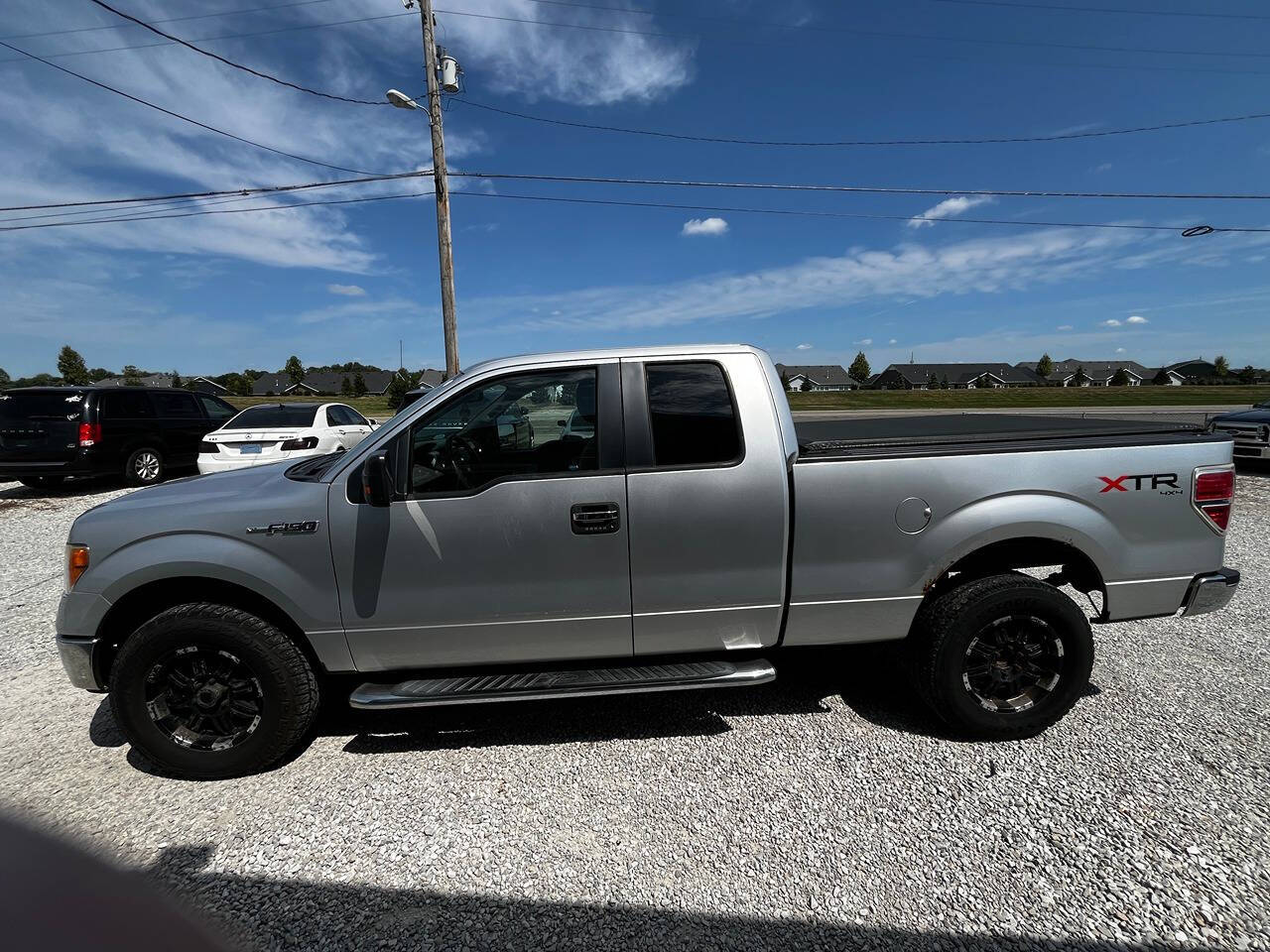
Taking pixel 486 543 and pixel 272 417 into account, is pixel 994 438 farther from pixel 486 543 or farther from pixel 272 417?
pixel 272 417

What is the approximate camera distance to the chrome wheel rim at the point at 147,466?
395 inches

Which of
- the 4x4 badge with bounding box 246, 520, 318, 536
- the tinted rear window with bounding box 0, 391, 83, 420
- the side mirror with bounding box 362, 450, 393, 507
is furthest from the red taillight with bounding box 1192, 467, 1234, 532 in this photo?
the tinted rear window with bounding box 0, 391, 83, 420

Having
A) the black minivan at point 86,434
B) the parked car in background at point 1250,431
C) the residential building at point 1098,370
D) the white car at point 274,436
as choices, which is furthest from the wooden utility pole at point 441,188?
the residential building at point 1098,370

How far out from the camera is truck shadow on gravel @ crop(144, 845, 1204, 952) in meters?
1.91

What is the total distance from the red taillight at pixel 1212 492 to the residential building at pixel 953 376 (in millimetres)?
101293

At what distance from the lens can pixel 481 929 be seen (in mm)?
1985

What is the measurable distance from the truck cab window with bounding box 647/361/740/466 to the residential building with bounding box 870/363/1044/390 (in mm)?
102328

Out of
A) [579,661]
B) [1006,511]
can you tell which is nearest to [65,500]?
[579,661]

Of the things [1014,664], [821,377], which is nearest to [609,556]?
[1014,664]

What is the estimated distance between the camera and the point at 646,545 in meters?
2.77

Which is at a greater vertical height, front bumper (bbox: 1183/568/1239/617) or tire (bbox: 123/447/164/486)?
tire (bbox: 123/447/164/486)

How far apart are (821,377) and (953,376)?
878 inches

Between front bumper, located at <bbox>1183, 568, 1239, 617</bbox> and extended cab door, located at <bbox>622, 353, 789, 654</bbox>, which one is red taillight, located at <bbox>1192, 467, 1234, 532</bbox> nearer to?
front bumper, located at <bbox>1183, 568, 1239, 617</bbox>

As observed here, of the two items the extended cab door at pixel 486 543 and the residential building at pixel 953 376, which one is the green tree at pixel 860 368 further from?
the extended cab door at pixel 486 543
